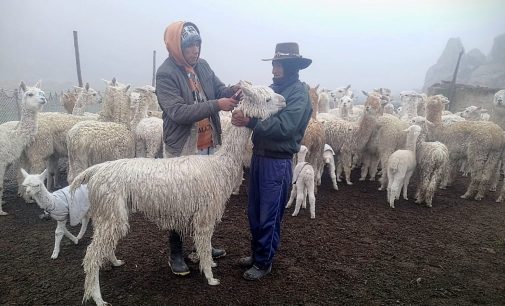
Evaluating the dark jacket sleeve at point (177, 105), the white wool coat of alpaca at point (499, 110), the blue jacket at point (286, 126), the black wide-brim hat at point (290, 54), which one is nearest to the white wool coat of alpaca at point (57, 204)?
the dark jacket sleeve at point (177, 105)

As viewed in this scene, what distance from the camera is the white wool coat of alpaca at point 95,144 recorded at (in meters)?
5.08

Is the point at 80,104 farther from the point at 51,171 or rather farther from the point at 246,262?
the point at 246,262

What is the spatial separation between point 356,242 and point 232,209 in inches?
83.5

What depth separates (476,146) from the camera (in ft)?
21.9

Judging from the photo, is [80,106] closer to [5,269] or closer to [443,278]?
[5,269]

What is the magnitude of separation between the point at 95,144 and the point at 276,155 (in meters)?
3.31

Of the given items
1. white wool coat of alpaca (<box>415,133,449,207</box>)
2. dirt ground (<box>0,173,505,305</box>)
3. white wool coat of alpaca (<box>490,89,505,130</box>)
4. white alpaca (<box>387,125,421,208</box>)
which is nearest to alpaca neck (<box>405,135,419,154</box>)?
white alpaca (<box>387,125,421,208</box>)

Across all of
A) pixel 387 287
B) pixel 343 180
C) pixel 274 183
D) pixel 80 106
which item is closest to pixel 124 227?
pixel 274 183

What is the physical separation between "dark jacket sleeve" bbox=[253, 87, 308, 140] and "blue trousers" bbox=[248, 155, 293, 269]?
1.17 ft

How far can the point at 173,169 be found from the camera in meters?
2.93

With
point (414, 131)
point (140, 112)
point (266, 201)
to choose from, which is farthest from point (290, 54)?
point (414, 131)

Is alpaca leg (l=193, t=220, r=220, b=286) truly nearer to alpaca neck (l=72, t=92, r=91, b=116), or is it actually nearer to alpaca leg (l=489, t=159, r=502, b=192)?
alpaca neck (l=72, t=92, r=91, b=116)

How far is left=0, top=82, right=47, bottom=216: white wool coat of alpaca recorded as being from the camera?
5051 millimetres

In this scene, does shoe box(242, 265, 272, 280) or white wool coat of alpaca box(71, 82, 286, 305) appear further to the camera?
shoe box(242, 265, 272, 280)
